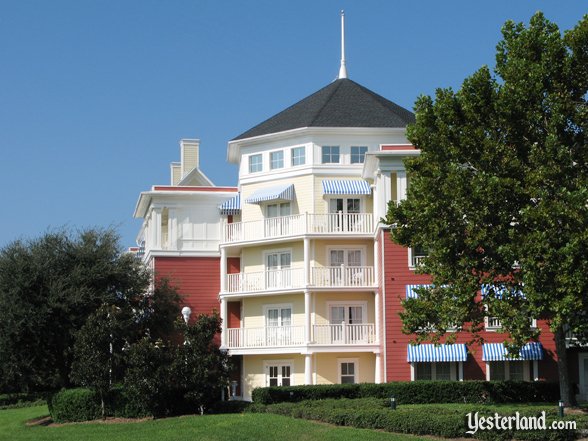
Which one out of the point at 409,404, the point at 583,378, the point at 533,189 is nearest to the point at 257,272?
the point at 409,404

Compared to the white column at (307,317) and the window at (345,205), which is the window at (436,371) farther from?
the window at (345,205)

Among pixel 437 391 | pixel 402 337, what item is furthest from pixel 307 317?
pixel 437 391

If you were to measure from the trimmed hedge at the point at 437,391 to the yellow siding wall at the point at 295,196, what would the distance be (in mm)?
10491

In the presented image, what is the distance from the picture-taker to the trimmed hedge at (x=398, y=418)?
89.5 feet

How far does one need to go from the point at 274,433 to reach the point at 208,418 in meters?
5.00

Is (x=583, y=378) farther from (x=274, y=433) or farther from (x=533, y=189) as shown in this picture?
(x=274, y=433)

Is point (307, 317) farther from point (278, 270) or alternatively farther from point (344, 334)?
point (278, 270)

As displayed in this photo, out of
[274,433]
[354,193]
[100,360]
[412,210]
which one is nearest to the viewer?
[274,433]

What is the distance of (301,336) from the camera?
47.3 meters

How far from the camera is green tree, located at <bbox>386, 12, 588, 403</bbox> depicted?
106 feet

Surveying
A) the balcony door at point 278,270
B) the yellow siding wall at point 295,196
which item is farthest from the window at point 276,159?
the balcony door at point 278,270

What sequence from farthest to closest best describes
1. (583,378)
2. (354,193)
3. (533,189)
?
(354,193)
(583,378)
(533,189)

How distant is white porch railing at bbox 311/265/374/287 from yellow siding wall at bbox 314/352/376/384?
10.5 feet

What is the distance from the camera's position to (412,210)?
116 feet
